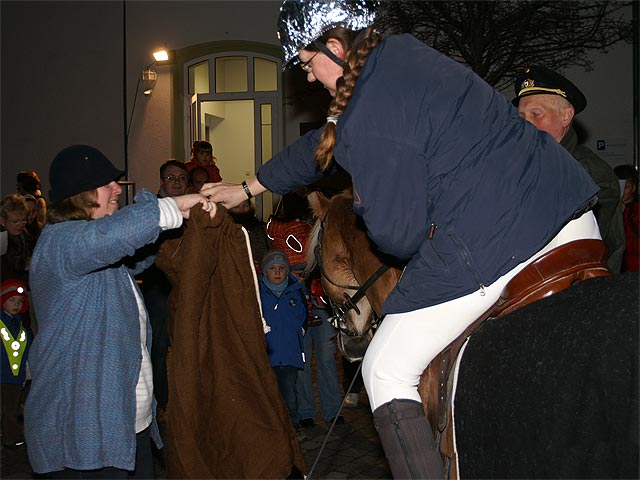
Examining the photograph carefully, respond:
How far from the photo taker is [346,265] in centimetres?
435

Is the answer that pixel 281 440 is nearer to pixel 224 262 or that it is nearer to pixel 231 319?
pixel 231 319

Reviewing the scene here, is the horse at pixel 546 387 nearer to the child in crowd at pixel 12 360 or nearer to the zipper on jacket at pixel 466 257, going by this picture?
the zipper on jacket at pixel 466 257

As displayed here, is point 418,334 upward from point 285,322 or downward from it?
upward

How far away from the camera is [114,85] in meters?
14.8

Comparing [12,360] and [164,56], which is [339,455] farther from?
[164,56]

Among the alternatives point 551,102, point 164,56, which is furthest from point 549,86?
point 164,56

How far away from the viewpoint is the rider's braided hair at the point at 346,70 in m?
2.74

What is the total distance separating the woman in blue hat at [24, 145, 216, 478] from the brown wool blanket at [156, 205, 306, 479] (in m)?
0.31

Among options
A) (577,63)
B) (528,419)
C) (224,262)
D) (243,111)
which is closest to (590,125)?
(577,63)

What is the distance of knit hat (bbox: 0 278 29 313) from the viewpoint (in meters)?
6.97

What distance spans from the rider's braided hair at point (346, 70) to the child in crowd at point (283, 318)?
394 centimetres

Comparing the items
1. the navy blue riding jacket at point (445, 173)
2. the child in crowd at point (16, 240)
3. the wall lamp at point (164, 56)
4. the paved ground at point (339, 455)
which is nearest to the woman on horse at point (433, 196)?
the navy blue riding jacket at point (445, 173)

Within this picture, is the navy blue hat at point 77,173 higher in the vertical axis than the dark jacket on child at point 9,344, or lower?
higher

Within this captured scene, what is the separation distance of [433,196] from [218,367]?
1.86 metres
